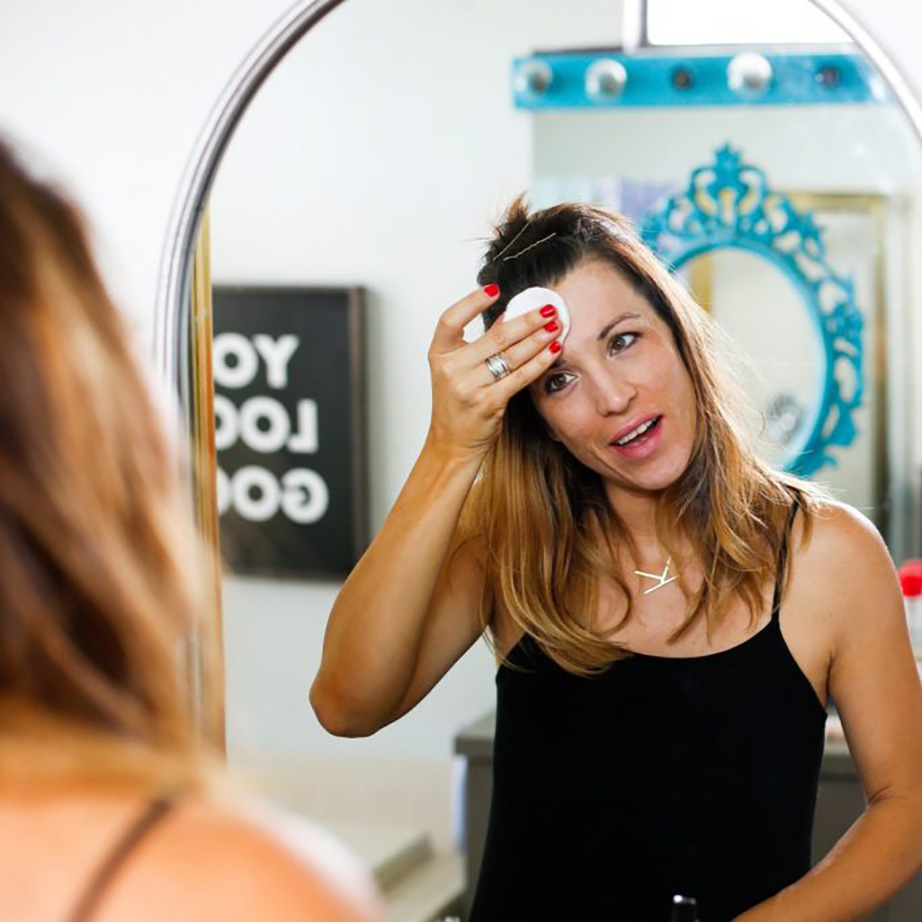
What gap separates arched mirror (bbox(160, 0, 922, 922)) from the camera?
3.16 feet

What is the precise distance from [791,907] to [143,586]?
25.2 inches

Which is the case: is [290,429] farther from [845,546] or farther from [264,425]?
[845,546]

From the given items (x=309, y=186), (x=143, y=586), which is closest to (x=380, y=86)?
(x=309, y=186)

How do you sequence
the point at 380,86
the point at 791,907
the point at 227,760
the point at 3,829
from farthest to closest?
the point at 227,760, the point at 380,86, the point at 791,907, the point at 3,829

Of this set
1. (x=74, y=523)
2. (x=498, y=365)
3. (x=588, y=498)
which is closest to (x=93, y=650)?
(x=74, y=523)

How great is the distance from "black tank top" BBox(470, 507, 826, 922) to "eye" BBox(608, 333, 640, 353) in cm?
16

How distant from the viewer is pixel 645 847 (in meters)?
0.98

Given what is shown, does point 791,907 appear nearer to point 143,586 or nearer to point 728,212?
point 728,212

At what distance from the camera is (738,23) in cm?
100

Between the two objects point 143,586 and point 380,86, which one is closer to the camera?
point 143,586

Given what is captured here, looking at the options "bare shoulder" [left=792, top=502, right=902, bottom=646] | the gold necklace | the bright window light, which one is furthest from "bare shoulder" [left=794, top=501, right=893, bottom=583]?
the bright window light

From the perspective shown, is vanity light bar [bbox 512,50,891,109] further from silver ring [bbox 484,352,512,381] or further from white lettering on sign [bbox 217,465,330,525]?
white lettering on sign [bbox 217,465,330,525]

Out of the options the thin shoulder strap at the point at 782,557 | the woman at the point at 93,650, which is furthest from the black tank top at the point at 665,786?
the woman at the point at 93,650

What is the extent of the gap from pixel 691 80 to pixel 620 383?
22 centimetres
